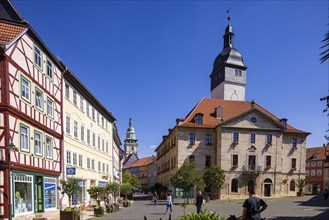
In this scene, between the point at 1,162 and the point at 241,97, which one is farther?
Result: the point at 241,97

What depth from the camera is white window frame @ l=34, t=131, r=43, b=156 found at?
55.1 ft

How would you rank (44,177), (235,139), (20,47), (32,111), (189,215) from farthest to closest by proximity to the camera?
(235,139)
(44,177)
(32,111)
(20,47)
(189,215)

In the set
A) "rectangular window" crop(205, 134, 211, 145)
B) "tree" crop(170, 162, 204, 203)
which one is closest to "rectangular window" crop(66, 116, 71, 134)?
"tree" crop(170, 162, 204, 203)

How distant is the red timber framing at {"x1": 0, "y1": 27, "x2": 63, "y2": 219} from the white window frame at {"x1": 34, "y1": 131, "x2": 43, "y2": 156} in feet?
0.77

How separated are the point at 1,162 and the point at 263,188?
125 feet

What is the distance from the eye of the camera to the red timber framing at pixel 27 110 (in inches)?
536

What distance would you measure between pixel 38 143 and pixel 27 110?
8.43 feet

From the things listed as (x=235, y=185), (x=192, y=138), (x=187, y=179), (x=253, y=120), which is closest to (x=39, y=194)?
(x=187, y=179)

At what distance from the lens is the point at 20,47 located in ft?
50.5

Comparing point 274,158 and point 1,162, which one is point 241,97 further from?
point 1,162

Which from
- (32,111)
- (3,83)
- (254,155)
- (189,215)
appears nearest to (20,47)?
(3,83)

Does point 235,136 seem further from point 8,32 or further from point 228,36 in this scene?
point 8,32

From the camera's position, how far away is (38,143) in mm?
17281

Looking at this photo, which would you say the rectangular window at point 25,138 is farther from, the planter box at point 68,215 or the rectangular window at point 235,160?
the rectangular window at point 235,160
